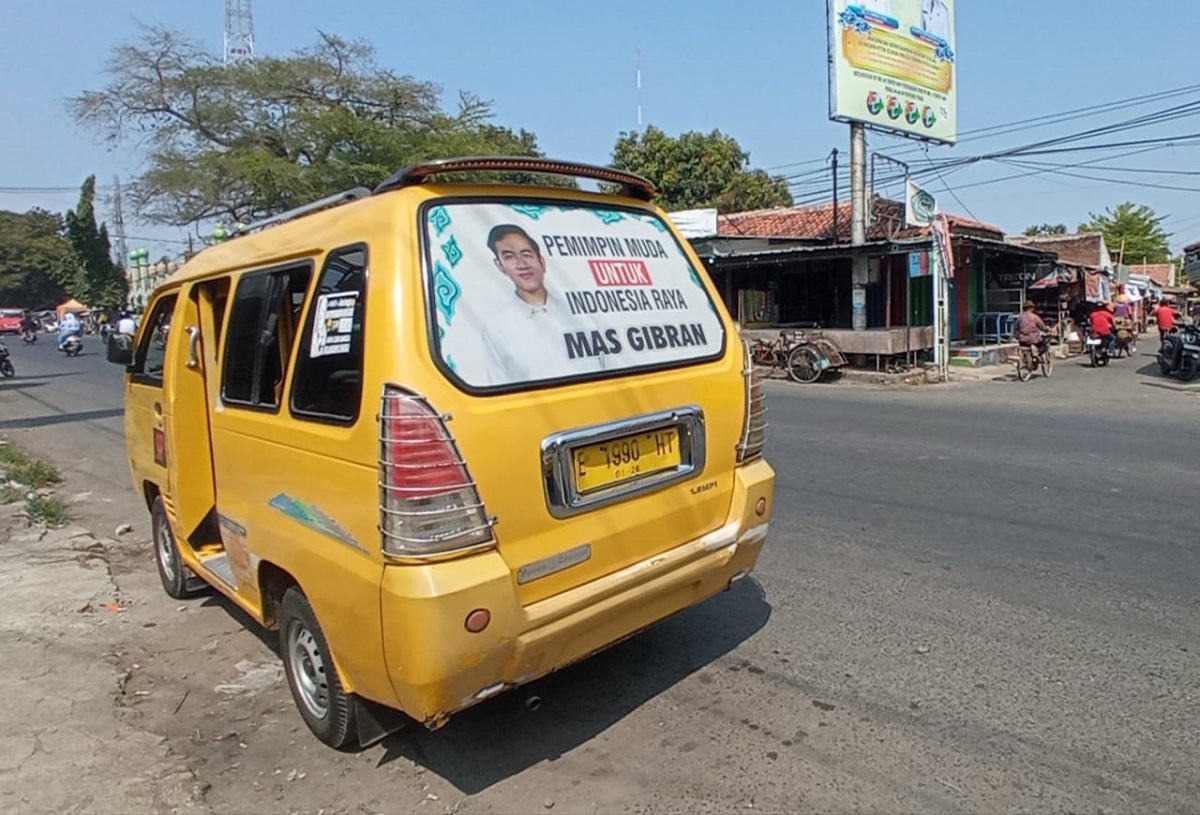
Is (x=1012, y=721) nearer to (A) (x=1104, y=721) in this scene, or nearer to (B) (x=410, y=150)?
(A) (x=1104, y=721)

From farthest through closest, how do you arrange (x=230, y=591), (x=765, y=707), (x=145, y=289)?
1. (x=145, y=289)
2. (x=230, y=591)
3. (x=765, y=707)

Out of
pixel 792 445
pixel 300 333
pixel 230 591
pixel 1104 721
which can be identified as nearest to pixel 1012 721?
pixel 1104 721

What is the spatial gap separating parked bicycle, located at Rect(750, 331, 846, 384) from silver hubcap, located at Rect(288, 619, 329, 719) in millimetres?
14473

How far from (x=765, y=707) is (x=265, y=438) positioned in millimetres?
2176

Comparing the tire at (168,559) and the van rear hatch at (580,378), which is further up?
the van rear hatch at (580,378)

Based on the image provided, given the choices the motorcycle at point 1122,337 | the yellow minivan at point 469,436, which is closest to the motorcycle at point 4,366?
the yellow minivan at point 469,436

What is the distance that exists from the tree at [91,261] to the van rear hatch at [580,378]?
75344 mm

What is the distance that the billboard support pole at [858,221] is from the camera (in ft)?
60.3

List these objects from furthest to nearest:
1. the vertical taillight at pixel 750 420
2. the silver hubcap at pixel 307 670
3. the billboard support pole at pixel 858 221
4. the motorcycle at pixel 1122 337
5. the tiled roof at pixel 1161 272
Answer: the tiled roof at pixel 1161 272 < the motorcycle at pixel 1122 337 < the billboard support pole at pixel 858 221 < the vertical taillight at pixel 750 420 < the silver hubcap at pixel 307 670

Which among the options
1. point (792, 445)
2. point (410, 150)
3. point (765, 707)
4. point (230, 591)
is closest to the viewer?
point (765, 707)

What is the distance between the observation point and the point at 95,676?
12.7 feet

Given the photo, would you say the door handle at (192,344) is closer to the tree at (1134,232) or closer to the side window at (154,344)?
the side window at (154,344)

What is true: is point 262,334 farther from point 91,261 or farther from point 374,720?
point 91,261

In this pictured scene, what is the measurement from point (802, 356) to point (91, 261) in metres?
69.5
